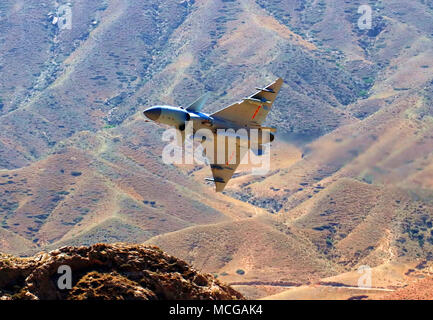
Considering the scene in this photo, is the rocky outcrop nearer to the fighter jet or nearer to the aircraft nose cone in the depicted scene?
the aircraft nose cone

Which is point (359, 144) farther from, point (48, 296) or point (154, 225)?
point (154, 225)

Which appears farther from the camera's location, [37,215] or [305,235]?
[37,215]

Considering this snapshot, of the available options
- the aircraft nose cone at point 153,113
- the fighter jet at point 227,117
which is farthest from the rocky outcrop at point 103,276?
the fighter jet at point 227,117

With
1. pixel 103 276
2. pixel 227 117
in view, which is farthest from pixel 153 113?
pixel 103 276

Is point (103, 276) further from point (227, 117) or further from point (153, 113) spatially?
point (227, 117)

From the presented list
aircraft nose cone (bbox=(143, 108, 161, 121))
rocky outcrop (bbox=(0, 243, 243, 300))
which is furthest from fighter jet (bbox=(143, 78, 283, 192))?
rocky outcrop (bbox=(0, 243, 243, 300))

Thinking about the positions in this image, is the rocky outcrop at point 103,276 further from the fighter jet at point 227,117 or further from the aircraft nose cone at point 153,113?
the fighter jet at point 227,117

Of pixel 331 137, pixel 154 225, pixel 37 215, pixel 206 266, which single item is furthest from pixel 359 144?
pixel 37 215
